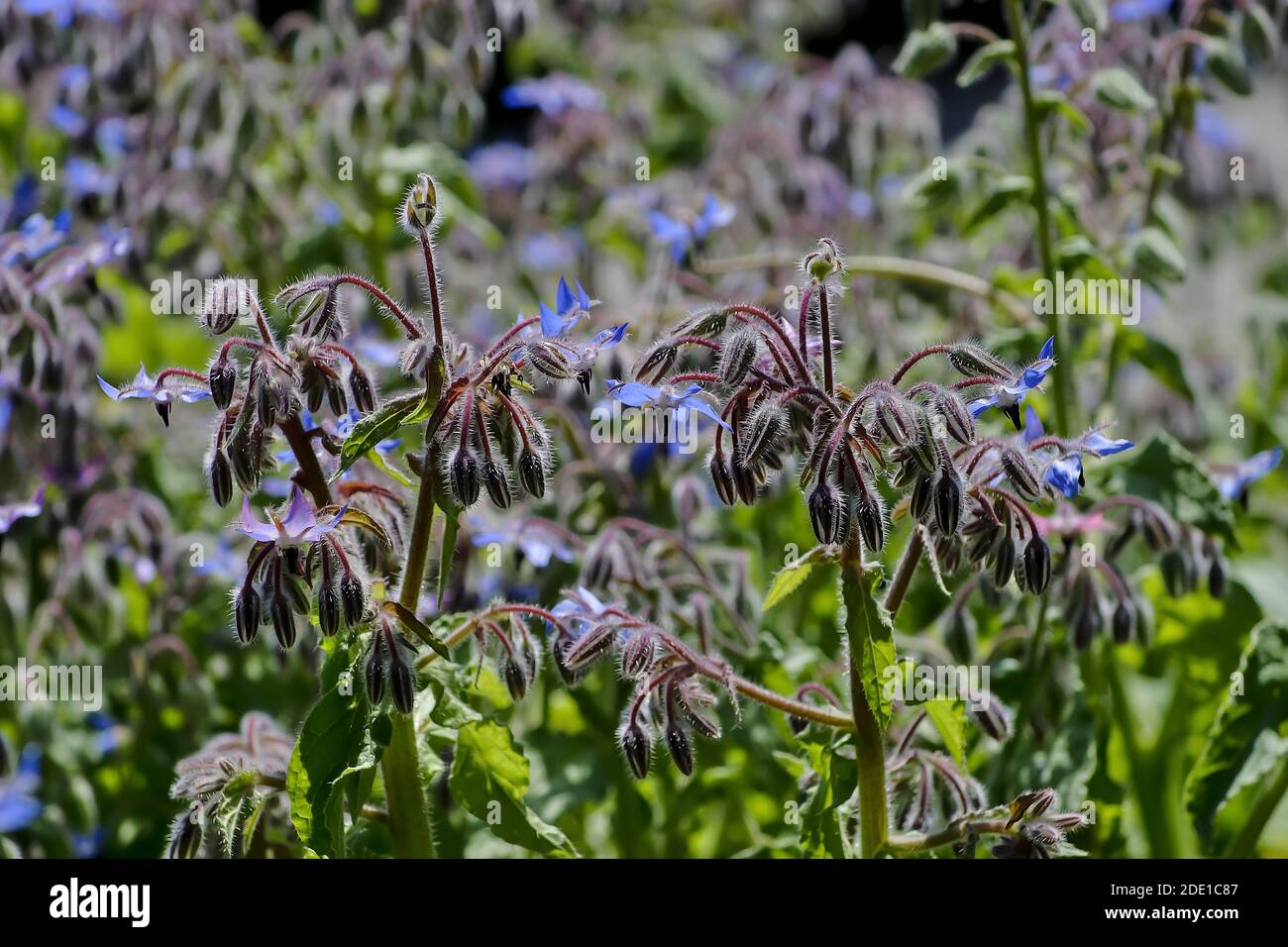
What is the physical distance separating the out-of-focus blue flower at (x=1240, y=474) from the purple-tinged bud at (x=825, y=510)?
1285mm

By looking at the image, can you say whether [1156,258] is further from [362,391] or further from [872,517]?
[362,391]

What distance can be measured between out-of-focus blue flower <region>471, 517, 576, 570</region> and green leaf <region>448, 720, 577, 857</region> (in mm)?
607

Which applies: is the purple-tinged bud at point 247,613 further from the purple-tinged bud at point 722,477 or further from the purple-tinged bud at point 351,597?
the purple-tinged bud at point 722,477

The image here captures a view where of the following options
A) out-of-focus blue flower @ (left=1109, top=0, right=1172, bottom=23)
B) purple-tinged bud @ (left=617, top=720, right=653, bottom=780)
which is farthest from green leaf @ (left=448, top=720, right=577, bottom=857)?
out-of-focus blue flower @ (left=1109, top=0, right=1172, bottom=23)

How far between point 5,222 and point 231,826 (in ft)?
7.04

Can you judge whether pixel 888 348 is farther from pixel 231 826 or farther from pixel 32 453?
pixel 231 826

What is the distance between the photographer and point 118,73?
3947 millimetres

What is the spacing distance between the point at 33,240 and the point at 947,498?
2.13m

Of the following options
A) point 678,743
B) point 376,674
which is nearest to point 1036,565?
point 678,743

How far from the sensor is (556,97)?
473 cm

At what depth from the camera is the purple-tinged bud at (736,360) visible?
81.3 inches

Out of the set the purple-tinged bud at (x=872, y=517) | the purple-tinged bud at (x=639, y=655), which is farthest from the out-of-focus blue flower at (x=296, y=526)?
the purple-tinged bud at (x=872, y=517)

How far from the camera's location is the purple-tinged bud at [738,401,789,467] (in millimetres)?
1993
